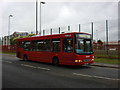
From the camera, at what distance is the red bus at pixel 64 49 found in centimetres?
1141

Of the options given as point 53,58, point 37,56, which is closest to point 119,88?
point 53,58

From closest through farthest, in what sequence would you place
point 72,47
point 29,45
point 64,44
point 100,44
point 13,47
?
point 72,47, point 64,44, point 29,45, point 100,44, point 13,47

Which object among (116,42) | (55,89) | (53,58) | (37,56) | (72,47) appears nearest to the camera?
(55,89)

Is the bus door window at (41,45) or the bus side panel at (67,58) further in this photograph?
the bus door window at (41,45)

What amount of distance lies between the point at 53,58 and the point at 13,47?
2754 cm

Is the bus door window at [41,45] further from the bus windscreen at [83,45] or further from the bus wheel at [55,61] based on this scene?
the bus windscreen at [83,45]

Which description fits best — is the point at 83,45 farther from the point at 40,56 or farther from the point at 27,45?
the point at 27,45

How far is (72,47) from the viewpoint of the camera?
37.7 feet

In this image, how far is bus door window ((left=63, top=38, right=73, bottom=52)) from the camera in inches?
458

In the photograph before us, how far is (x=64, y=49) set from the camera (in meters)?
12.2

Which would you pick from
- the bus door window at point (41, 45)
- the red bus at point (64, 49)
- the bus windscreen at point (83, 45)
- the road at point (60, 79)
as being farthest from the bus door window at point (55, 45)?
the road at point (60, 79)

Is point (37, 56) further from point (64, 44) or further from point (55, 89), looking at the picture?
point (55, 89)

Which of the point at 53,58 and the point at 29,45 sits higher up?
the point at 29,45

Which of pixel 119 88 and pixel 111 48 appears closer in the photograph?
pixel 119 88
